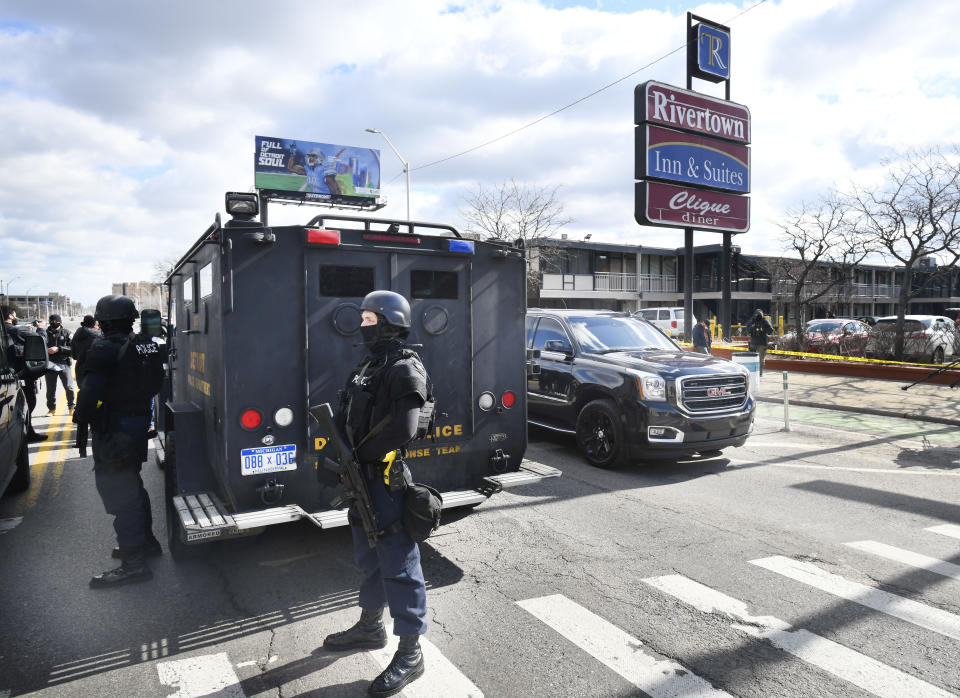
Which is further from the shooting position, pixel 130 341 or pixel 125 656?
pixel 130 341

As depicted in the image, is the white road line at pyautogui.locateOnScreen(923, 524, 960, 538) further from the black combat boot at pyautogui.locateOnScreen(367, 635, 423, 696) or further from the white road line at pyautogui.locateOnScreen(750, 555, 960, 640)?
the black combat boot at pyautogui.locateOnScreen(367, 635, 423, 696)

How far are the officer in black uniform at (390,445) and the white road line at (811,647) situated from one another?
6.19ft

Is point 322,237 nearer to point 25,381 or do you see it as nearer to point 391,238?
point 391,238

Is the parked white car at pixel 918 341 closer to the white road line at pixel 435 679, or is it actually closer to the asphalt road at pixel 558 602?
the asphalt road at pixel 558 602

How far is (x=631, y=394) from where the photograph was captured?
295 inches

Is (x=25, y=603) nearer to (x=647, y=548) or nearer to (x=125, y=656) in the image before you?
(x=125, y=656)

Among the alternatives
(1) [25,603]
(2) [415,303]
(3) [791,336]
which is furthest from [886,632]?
(3) [791,336]

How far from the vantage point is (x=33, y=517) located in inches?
232

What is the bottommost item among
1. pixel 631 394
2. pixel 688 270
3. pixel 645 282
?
pixel 631 394

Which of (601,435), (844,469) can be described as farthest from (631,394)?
(844,469)

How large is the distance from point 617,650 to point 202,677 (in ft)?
6.96

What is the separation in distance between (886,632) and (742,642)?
86 cm

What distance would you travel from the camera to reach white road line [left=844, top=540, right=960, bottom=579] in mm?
4578

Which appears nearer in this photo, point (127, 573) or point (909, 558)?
point (127, 573)
